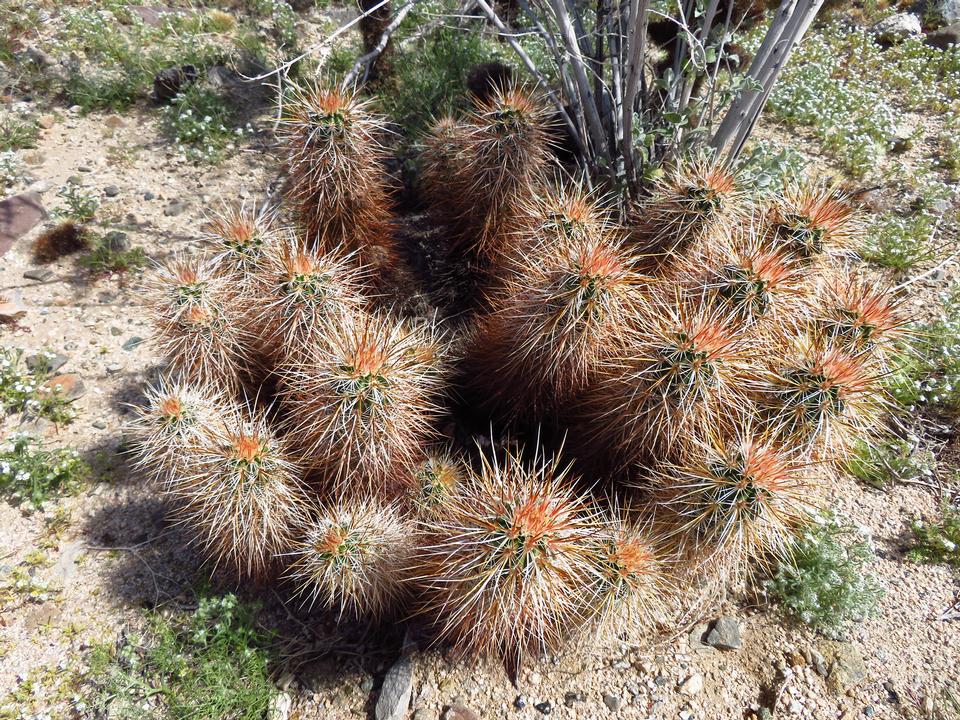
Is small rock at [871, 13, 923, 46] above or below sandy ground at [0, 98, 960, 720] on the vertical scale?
above

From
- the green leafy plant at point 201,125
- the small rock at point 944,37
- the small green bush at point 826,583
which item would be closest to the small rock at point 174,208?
the green leafy plant at point 201,125

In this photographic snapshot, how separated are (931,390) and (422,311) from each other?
303 cm

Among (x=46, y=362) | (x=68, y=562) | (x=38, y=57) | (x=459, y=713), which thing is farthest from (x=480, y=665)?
(x=38, y=57)

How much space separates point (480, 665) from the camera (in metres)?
2.74

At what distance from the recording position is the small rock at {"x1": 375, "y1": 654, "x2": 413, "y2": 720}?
2566 millimetres

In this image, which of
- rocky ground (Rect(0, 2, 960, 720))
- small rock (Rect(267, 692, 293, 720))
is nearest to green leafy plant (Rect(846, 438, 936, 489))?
rocky ground (Rect(0, 2, 960, 720))

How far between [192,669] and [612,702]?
177cm

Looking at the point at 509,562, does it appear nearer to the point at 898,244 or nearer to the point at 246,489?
the point at 246,489

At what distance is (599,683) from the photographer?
2.72 meters

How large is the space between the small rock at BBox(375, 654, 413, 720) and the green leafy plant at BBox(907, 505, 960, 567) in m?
2.54

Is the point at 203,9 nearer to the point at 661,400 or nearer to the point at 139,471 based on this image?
the point at 139,471

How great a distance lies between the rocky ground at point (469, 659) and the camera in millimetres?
2662

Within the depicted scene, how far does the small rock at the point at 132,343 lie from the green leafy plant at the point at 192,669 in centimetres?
178

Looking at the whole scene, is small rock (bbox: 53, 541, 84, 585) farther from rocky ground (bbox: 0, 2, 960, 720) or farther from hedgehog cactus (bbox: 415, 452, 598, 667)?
hedgehog cactus (bbox: 415, 452, 598, 667)
